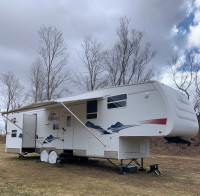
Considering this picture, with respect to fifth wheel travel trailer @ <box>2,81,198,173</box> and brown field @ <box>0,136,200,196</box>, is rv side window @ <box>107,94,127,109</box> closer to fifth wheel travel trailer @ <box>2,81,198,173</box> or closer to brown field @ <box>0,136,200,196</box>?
fifth wheel travel trailer @ <box>2,81,198,173</box>

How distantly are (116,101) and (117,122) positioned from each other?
882mm

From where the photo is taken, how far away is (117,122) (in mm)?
10062

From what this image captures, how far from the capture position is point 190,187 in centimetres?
825

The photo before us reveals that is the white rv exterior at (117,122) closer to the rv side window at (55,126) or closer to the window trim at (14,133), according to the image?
the rv side window at (55,126)

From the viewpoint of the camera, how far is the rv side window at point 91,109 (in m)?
11.1

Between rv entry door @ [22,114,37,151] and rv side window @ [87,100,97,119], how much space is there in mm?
4901

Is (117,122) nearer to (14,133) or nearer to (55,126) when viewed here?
(55,126)

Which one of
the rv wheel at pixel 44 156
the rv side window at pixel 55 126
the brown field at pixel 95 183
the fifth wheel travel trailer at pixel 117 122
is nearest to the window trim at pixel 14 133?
the fifth wheel travel trailer at pixel 117 122

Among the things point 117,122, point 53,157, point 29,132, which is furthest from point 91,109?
point 29,132

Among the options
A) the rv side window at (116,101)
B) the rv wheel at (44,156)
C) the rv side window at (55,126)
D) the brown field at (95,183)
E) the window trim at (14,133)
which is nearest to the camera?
the brown field at (95,183)

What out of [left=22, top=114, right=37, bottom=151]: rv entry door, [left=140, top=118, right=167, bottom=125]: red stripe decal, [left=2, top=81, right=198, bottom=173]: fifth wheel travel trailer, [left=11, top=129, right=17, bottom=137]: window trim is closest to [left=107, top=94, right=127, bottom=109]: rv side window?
[left=2, top=81, right=198, bottom=173]: fifth wheel travel trailer

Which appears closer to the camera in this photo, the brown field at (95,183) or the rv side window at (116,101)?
the brown field at (95,183)

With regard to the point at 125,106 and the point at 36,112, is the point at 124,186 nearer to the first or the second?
the point at 125,106

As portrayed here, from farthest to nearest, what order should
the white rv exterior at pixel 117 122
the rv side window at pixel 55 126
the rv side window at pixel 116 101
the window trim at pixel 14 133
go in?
the window trim at pixel 14 133
the rv side window at pixel 55 126
the rv side window at pixel 116 101
the white rv exterior at pixel 117 122
